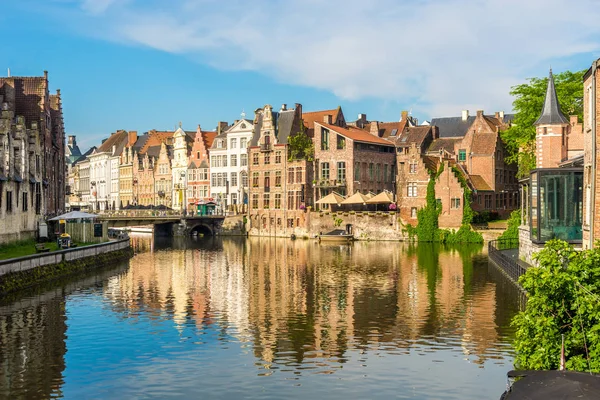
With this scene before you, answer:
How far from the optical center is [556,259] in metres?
17.3

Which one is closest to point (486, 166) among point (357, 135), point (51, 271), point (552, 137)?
point (357, 135)

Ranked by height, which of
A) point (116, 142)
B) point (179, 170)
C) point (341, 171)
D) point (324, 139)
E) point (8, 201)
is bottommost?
point (8, 201)

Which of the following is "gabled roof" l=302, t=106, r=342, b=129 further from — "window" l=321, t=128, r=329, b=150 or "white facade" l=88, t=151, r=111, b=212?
"white facade" l=88, t=151, r=111, b=212

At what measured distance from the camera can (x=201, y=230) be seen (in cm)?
9875

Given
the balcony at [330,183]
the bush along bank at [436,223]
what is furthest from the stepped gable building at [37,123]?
the bush along bank at [436,223]

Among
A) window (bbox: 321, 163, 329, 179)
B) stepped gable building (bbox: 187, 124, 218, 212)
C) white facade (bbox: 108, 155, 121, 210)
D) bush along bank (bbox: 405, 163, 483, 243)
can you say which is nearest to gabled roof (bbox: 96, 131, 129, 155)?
white facade (bbox: 108, 155, 121, 210)

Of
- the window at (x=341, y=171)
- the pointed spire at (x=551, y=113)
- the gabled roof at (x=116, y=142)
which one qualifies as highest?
the gabled roof at (x=116, y=142)

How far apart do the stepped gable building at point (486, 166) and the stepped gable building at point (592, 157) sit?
47.6 meters

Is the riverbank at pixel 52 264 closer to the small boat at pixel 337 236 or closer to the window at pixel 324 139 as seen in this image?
the small boat at pixel 337 236

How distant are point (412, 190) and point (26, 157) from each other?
42.3 meters

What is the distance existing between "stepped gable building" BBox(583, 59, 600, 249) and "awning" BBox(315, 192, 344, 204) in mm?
51006

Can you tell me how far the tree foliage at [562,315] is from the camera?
16.7 meters

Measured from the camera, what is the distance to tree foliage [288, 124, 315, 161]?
9012 cm

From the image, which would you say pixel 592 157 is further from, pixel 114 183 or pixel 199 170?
pixel 114 183
